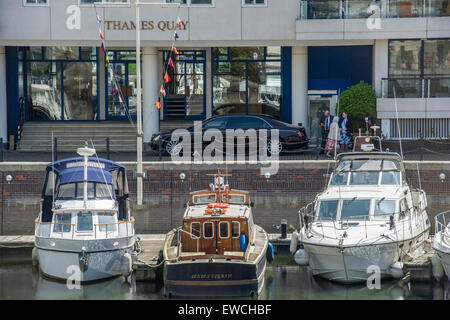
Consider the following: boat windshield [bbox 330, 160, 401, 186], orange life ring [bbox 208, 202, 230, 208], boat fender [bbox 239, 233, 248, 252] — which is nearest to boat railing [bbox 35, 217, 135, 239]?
orange life ring [bbox 208, 202, 230, 208]

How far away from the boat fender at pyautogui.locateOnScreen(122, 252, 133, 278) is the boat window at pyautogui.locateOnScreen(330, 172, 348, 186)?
6.23 m

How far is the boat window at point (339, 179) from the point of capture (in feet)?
81.0

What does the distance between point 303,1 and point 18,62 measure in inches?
459

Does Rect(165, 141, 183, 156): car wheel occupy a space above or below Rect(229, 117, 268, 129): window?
below

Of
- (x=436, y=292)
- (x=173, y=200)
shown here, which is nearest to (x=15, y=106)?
(x=173, y=200)

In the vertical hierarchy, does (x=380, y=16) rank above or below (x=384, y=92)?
above

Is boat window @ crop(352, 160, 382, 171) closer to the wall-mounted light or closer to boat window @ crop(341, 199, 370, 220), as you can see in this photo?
boat window @ crop(341, 199, 370, 220)

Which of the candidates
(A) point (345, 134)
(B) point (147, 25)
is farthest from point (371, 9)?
(B) point (147, 25)

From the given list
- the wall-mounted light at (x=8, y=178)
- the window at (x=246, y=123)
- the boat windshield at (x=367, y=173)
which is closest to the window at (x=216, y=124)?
the window at (x=246, y=123)

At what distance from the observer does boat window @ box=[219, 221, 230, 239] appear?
21.4 m

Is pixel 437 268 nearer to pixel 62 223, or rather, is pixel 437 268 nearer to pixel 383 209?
pixel 383 209

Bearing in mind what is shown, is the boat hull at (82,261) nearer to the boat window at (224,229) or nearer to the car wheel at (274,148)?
the boat window at (224,229)

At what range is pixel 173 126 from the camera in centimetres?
3541

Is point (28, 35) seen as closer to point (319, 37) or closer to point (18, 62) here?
point (18, 62)
